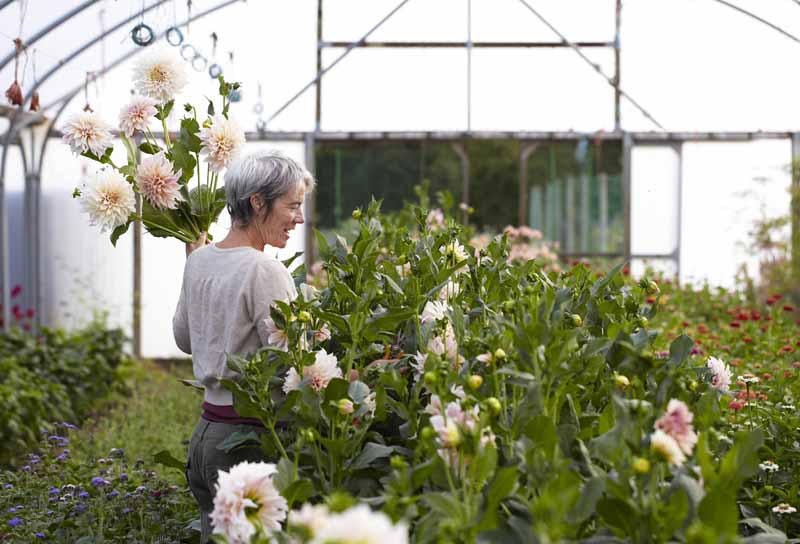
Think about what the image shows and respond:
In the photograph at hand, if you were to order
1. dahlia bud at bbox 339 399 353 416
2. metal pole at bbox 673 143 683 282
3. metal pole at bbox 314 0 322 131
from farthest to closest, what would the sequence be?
metal pole at bbox 673 143 683 282 → metal pole at bbox 314 0 322 131 → dahlia bud at bbox 339 399 353 416

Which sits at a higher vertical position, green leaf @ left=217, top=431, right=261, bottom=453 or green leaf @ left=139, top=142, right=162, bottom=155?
green leaf @ left=139, top=142, right=162, bottom=155

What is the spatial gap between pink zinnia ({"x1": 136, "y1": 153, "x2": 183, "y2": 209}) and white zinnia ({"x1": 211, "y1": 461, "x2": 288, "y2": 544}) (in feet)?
3.38

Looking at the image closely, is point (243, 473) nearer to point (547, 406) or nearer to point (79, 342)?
point (547, 406)

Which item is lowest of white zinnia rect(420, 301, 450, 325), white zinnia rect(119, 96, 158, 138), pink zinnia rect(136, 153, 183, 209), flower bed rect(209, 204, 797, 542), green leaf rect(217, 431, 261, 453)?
green leaf rect(217, 431, 261, 453)

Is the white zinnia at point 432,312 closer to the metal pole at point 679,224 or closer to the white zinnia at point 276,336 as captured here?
the white zinnia at point 276,336

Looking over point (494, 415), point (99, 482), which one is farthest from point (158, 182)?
point (494, 415)

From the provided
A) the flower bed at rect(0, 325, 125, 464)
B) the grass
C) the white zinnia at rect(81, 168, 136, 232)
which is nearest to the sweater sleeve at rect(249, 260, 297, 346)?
the white zinnia at rect(81, 168, 136, 232)

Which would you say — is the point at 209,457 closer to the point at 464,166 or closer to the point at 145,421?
the point at 145,421

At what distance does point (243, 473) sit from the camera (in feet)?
4.32

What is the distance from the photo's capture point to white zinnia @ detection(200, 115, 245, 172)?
2197 millimetres

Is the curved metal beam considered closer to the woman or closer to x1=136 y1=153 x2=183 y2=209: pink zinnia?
x1=136 y1=153 x2=183 y2=209: pink zinnia

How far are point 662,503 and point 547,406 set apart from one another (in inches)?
13.3

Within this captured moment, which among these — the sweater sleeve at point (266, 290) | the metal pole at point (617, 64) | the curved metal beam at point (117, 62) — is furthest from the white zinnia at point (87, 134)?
the metal pole at point (617, 64)

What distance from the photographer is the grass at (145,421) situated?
4520 millimetres
